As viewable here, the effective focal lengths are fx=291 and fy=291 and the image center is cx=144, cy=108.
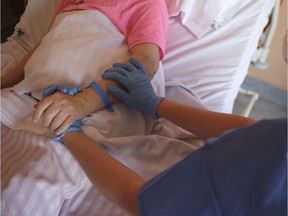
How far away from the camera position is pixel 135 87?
0.92 meters

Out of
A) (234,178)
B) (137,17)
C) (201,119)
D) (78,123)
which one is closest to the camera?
(234,178)

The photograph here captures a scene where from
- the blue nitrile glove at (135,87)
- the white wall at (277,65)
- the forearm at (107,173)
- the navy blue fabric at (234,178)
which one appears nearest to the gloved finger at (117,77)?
the blue nitrile glove at (135,87)

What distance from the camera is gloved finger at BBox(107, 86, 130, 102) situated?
3.06 feet

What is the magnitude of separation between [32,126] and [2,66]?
0.49 m

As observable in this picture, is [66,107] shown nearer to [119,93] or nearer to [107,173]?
[119,93]

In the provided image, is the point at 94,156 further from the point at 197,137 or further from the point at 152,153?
the point at 197,137

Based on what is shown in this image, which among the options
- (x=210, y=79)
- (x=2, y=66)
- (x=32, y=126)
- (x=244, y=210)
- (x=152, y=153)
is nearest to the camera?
(x=244, y=210)

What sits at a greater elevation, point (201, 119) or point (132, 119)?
point (201, 119)

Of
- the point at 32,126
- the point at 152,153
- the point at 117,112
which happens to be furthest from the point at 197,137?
the point at 32,126

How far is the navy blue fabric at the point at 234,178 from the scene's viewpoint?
0.43m

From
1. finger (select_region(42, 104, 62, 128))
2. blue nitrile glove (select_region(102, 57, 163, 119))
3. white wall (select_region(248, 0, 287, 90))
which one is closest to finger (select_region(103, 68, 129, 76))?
blue nitrile glove (select_region(102, 57, 163, 119))

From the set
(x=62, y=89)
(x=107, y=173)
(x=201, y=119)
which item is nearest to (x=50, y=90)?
(x=62, y=89)

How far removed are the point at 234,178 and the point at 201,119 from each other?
1.17 feet

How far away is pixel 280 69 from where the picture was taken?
220 cm
